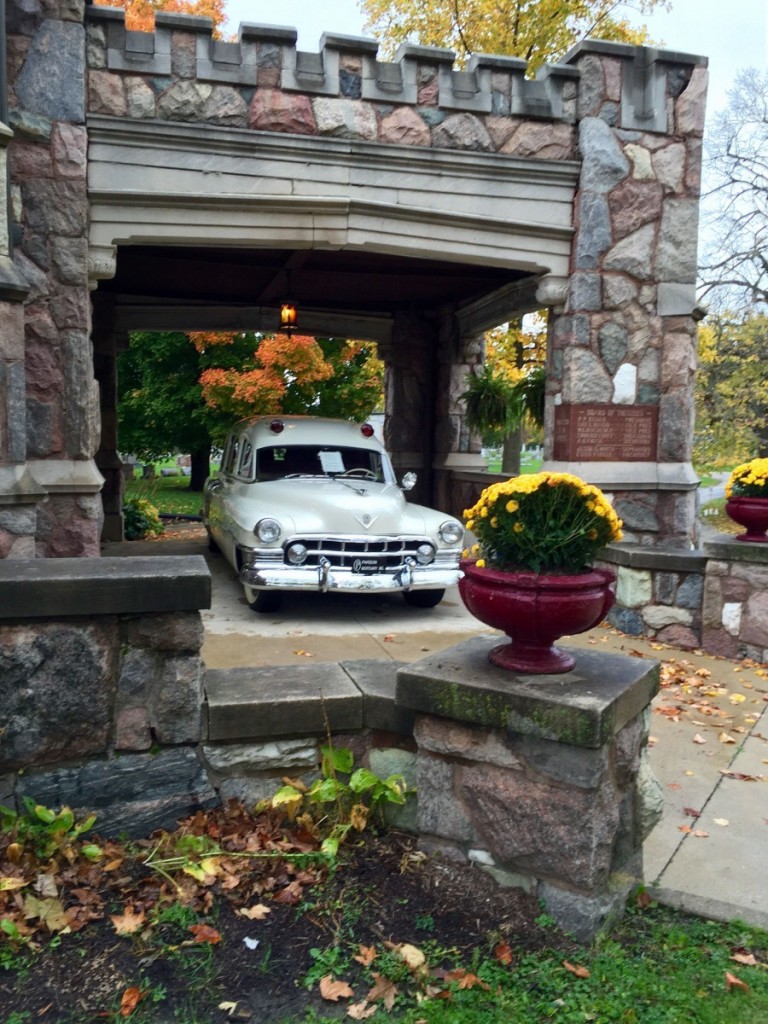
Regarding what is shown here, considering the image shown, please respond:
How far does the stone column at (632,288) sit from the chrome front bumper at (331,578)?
1958mm

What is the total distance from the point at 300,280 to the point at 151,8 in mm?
11103

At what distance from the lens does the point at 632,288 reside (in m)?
7.56

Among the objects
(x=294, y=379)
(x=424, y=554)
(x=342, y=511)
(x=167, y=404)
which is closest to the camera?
(x=342, y=511)

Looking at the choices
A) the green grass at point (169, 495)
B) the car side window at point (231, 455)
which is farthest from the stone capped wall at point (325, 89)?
the green grass at point (169, 495)

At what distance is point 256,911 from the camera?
108 inches

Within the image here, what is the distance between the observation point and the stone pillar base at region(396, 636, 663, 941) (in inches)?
106

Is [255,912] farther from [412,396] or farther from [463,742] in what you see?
[412,396]

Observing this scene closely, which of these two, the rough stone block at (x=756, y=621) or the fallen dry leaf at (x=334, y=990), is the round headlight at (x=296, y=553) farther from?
the fallen dry leaf at (x=334, y=990)

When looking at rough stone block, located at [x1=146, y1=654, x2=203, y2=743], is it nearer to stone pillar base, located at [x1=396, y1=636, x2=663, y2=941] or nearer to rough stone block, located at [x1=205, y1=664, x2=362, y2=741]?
rough stone block, located at [x1=205, y1=664, x2=362, y2=741]

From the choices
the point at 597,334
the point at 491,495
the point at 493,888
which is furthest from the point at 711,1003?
the point at 597,334

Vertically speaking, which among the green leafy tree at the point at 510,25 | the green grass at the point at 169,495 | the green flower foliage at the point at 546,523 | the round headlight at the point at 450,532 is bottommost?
the green grass at the point at 169,495

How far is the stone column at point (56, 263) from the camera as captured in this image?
241 inches

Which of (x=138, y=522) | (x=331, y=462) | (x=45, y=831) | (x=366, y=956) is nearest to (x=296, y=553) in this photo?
(x=331, y=462)

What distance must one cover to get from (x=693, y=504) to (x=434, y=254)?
11.0ft
